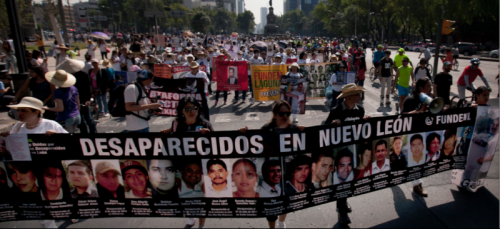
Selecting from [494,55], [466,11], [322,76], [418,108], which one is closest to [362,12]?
[466,11]

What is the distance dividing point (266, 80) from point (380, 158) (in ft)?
24.5

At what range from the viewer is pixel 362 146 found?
3932 millimetres

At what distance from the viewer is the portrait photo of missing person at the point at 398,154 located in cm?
412

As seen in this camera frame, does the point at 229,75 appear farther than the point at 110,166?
Yes

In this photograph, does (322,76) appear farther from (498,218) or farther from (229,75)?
(498,218)

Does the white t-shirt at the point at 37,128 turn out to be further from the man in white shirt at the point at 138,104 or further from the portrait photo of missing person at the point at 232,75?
the portrait photo of missing person at the point at 232,75

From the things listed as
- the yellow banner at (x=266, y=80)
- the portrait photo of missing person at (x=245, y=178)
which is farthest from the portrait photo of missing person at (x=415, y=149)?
the yellow banner at (x=266, y=80)

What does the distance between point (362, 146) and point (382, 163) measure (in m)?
0.42

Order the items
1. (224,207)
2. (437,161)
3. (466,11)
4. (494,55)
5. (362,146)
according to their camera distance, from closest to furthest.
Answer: (224,207)
(362,146)
(437,161)
(494,55)
(466,11)

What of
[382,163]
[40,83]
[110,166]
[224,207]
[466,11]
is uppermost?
[466,11]

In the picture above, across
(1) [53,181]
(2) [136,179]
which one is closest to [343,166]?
(2) [136,179]

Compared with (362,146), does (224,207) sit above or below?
below

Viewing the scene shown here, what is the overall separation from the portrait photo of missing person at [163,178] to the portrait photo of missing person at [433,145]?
11.0ft

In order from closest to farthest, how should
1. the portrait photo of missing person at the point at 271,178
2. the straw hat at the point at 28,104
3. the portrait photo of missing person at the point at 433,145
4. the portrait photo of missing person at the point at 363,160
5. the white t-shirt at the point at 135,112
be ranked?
the portrait photo of missing person at the point at 271,178 < the straw hat at the point at 28,104 < the portrait photo of missing person at the point at 363,160 < the portrait photo of missing person at the point at 433,145 < the white t-shirt at the point at 135,112
